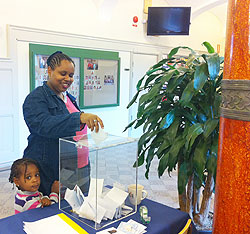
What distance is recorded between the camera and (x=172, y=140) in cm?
179

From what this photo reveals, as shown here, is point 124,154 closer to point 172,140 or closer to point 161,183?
point 172,140

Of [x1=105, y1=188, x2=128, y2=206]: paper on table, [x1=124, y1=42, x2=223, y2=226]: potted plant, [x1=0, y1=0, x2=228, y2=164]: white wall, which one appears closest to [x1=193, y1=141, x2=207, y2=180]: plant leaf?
[x1=124, y1=42, x2=223, y2=226]: potted plant

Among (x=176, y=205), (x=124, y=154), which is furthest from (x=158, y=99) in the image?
(x=176, y=205)

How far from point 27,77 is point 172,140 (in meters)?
3.34

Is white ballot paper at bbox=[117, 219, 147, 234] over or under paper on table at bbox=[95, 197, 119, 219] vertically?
under

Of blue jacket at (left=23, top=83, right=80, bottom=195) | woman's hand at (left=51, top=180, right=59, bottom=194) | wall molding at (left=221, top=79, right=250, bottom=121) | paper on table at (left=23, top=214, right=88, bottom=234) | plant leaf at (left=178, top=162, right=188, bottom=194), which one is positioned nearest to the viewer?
wall molding at (left=221, top=79, right=250, bottom=121)

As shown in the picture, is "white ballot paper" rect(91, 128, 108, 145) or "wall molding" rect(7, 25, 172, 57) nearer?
"white ballot paper" rect(91, 128, 108, 145)

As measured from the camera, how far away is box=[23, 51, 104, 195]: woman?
150cm

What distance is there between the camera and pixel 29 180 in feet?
5.06

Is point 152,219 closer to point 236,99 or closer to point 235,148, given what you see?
point 235,148

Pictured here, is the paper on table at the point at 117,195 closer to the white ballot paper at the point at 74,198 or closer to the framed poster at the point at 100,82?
the white ballot paper at the point at 74,198

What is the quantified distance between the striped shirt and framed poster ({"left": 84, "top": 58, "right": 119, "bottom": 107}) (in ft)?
12.7

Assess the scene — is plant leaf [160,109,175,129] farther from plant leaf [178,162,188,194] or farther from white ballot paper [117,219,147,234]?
white ballot paper [117,219,147,234]

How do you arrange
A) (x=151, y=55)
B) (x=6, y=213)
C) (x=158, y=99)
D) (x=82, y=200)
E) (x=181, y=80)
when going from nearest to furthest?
(x=82, y=200)
(x=181, y=80)
(x=158, y=99)
(x=6, y=213)
(x=151, y=55)
